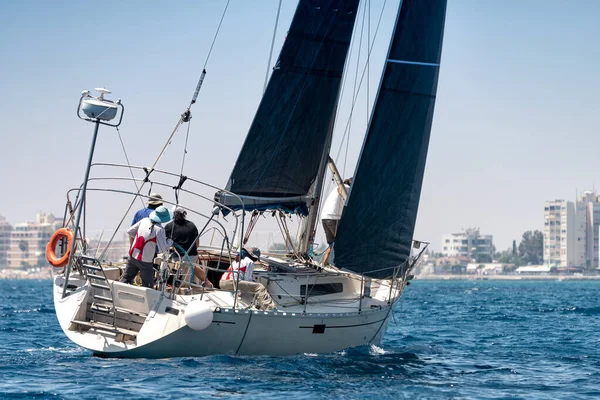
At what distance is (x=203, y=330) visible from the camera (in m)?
12.8

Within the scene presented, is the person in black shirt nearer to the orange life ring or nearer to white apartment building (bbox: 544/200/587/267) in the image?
the orange life ring

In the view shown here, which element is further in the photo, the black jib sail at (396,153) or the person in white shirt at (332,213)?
the person in white shirt at (332,213)

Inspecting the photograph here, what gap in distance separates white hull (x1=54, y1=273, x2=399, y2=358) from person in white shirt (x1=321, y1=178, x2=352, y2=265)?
258 centimetres

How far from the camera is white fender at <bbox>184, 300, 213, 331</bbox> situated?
12352 millimetres

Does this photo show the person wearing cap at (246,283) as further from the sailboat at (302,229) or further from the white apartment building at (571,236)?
the white apartment building at (571,236)

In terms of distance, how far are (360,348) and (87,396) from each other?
227 inches

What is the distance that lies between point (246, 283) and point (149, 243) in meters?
1.57

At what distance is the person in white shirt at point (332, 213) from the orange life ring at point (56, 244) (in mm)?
5068

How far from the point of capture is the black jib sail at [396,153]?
621 inches

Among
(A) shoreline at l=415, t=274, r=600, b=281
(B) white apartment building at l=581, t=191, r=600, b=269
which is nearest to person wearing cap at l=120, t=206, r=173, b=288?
(A) shoreline at l=415, t=274, r=600, b=281

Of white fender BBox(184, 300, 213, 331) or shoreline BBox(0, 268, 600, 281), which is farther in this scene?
shoreline BBox(0, 268, 600, 281)

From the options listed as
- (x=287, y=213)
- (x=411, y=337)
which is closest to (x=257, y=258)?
(x=287, y=213)

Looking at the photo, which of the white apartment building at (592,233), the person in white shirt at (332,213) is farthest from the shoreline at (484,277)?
the person in white shirt at (332,213)

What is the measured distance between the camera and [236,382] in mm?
11562
